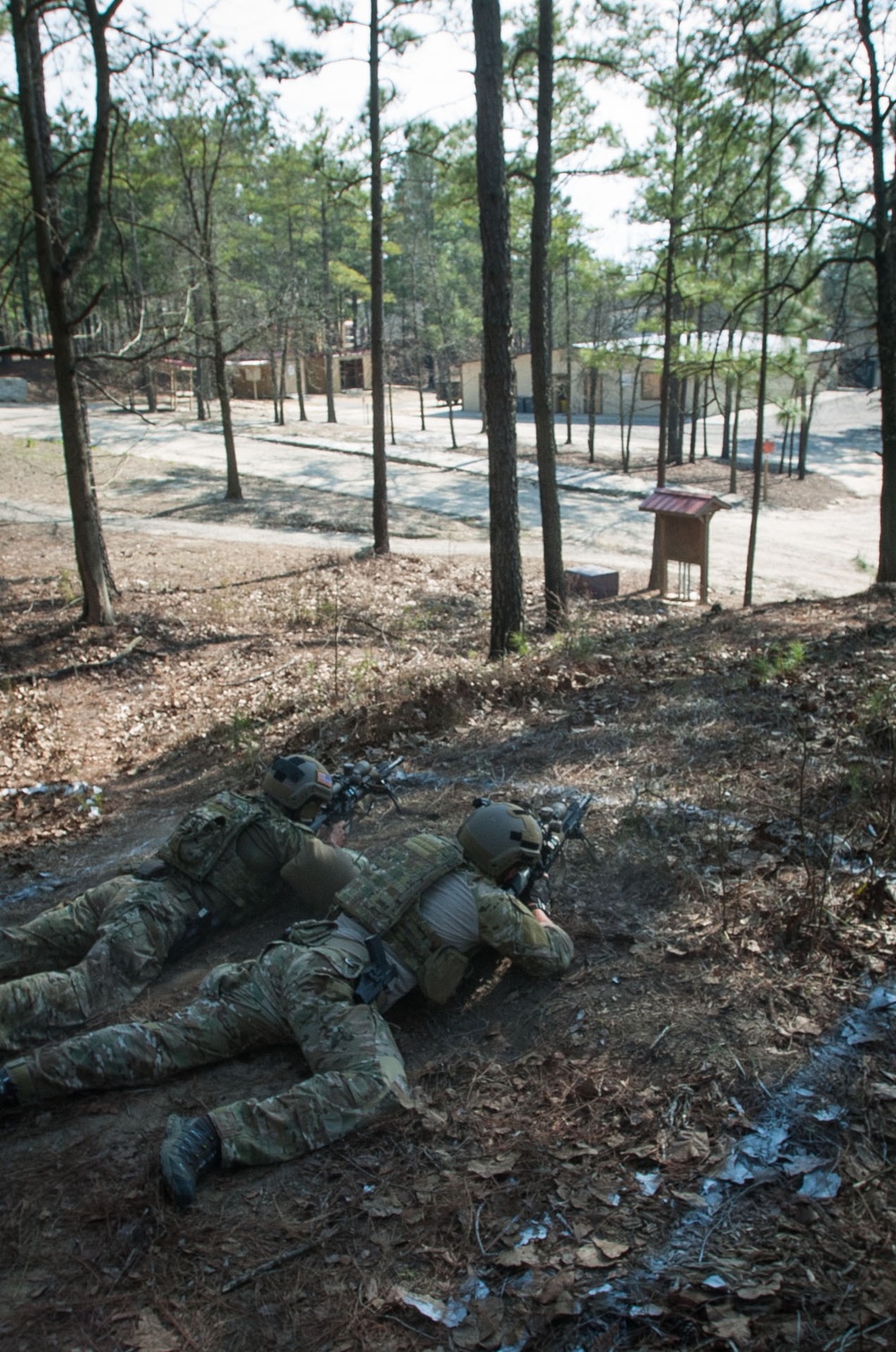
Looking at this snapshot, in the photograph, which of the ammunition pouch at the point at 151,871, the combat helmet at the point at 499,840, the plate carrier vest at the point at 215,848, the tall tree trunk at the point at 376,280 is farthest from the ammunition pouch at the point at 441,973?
the tall tree trunk at the point at 376,280

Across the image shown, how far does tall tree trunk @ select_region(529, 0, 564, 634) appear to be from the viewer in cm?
1280

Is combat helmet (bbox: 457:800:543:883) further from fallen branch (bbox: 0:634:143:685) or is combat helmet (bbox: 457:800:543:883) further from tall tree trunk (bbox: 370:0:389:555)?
tall tree trunk (bbox: 370:0:389:555)

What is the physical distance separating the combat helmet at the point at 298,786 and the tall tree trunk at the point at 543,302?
8.36 metres

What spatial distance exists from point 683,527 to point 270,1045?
51.1 ft

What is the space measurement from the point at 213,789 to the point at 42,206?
707cm

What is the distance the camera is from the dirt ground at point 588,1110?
8.61ft

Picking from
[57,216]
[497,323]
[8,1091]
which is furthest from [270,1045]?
[57,216]

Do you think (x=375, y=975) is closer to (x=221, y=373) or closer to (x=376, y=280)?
(x=376, y=280)

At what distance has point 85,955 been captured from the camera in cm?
457

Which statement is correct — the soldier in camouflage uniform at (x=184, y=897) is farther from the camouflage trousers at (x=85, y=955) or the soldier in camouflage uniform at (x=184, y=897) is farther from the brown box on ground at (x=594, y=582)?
the brown box on ground at (x=594, y=582)

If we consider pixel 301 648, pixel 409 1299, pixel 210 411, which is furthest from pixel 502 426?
pixel 210 411

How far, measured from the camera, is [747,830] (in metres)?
5.09

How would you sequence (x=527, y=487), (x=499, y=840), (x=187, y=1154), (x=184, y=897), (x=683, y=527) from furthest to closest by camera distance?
(x=527, y=487)
(x=683, y=527)
(x=184, y=897)
(x=499, y=840)
(x=187, y=1154)

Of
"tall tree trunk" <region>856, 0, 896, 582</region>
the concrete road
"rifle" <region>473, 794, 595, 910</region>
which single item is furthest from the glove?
"tall tree trunk" <region>856, 0, 896, 582</region>
